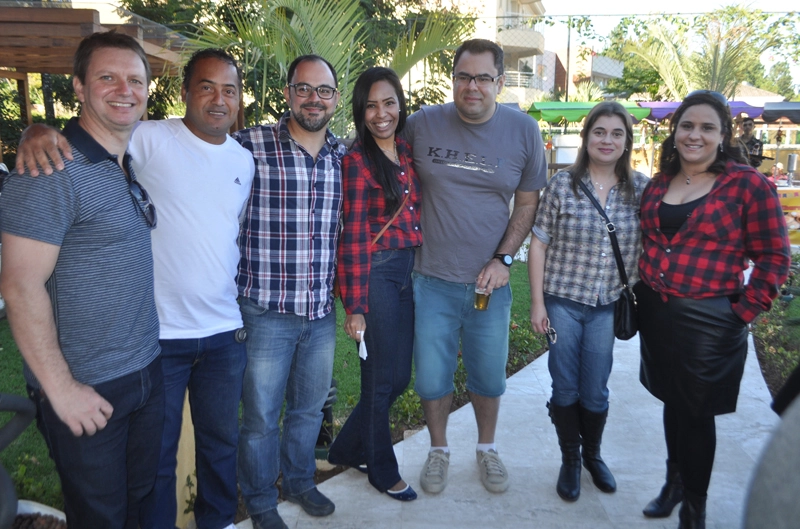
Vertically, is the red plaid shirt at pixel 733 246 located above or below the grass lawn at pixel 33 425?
above

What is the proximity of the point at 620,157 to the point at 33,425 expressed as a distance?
4105 millimetres

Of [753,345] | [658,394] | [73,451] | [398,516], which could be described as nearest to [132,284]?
[73,451]

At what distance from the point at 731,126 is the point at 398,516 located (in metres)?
2.49

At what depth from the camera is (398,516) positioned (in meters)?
3.20

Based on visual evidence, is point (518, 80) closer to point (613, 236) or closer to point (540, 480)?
point (613, 236)

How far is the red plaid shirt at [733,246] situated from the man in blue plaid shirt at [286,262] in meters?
1.59

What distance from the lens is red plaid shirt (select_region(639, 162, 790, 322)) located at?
2.70 meters

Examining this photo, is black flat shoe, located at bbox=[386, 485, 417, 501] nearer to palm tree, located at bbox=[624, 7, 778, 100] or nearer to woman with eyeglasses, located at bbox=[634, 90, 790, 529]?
woman with eyeglasses, located at bbox=[634, 90, 790, 529]

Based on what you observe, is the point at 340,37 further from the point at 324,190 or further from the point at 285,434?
the point at 285,434

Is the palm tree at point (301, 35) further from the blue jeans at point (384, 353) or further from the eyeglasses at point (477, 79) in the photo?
the blue jeans at point (384, 353)

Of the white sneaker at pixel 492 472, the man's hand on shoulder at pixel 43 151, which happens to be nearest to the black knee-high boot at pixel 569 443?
the white sneaker at pixel 492 472

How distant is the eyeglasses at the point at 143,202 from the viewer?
2189 millimetres

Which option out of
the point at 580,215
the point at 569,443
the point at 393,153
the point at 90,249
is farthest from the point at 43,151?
the point at 569,443

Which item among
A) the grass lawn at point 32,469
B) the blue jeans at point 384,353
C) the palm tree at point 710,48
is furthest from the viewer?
the palm tree at point 710,48
